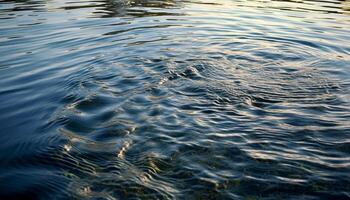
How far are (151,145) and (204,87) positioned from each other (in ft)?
8.27

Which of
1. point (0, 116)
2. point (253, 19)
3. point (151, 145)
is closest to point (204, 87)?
point (151, 145)

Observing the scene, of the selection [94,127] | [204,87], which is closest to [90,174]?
[94,127]

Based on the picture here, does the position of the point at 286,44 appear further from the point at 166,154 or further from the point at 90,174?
the point at 90,174

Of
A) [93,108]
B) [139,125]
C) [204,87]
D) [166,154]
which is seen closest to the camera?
[166,154]

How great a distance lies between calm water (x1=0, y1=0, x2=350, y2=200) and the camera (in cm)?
461

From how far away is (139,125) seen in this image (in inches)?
239

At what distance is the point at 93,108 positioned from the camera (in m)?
6.85

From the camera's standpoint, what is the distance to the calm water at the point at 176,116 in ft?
15.1

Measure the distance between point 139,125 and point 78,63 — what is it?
4828 millimetres

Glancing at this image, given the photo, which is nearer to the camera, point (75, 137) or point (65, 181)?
point (65, 181)

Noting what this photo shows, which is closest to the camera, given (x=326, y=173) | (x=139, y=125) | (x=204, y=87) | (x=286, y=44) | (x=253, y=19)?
(x=326, y=173)

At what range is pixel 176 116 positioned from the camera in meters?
6.36

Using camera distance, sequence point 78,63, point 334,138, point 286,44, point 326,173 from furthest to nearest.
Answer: point 286,44
point 78,63
point 334,138
point 326,173

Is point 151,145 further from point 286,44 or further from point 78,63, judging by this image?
point 286,44
